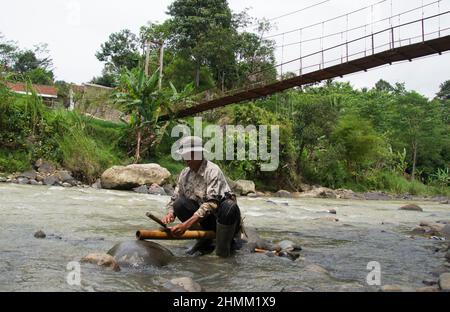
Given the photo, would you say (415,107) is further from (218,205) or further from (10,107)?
(218,205)

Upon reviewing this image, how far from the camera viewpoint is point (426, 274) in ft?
10.3

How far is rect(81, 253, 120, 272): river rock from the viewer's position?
2.87 metres

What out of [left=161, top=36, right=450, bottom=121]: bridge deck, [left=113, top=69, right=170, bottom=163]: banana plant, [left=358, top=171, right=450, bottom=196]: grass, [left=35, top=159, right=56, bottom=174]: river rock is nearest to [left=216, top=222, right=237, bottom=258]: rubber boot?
[left=161, top=36, right=450, bottom=121]: bridge deck

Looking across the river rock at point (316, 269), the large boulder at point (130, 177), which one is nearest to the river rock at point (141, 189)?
the large boulder at point (130, 177)

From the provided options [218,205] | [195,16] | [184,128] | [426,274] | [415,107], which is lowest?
[426,274]

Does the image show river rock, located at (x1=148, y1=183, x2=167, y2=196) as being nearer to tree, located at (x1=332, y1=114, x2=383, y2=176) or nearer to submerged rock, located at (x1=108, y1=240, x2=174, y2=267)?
submerged rock, located at (x1=108, y1=240, x2=174, y2=267)

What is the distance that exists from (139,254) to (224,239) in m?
0.70

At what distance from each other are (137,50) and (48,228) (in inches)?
1190

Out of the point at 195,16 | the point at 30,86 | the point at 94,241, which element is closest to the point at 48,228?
the point at 94,241

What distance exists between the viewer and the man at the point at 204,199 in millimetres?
3304

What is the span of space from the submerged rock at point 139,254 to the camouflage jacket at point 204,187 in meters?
0.40

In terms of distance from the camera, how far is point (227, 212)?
3338mm

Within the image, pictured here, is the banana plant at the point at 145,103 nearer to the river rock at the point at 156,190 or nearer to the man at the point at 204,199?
the river rock at the point at 156,190

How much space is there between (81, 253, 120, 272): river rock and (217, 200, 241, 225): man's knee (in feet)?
2.84
